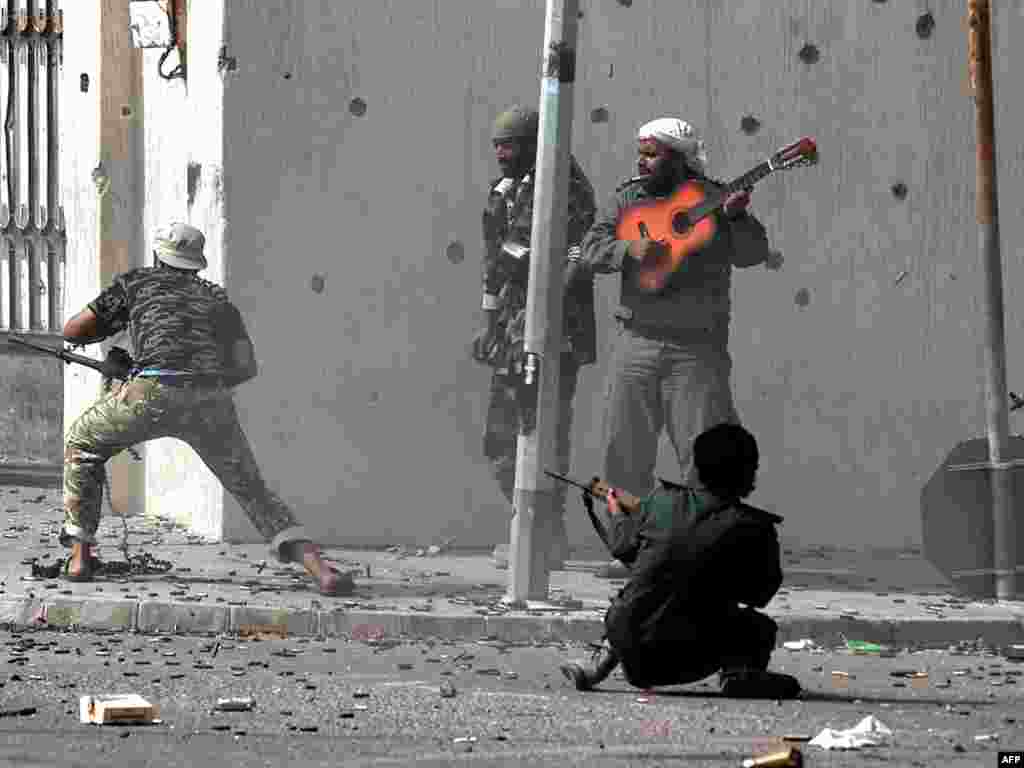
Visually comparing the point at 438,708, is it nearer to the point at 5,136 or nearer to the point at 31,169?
the point at 31,169

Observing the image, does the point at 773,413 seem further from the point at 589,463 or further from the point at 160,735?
the point at 160,735

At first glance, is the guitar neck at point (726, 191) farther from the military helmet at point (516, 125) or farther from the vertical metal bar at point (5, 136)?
the vertical metal bar at point (5, 136)

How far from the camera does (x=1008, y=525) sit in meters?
11.5

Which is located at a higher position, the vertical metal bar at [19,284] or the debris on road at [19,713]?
the vertical metal bar at [19,284]

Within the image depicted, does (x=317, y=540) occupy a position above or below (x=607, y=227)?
below

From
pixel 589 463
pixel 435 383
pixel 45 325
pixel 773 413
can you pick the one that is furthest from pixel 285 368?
pixel 45 325

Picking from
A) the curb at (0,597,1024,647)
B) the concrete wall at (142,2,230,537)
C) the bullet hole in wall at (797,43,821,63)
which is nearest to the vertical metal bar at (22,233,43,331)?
the concrete wall at (142,2,230,537)

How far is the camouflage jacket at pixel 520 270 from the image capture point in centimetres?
1244

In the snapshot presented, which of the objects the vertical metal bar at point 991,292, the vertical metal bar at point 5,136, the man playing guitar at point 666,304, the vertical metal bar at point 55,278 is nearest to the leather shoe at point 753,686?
the vertical metal bar at point 991,292

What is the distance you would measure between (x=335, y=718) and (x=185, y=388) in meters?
3.73

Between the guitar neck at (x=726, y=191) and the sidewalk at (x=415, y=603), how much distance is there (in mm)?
1748

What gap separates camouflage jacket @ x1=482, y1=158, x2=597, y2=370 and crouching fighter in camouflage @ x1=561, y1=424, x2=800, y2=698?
11.6 ft

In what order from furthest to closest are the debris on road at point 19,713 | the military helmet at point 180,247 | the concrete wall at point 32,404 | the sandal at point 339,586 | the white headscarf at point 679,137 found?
the concrete wall at point 32,404
the white headscarf at point 679,137
the military helmet at point 180,247
the sandal at point 339,586
the debris on road at point 19,713

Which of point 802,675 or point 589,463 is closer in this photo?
point 802,675
